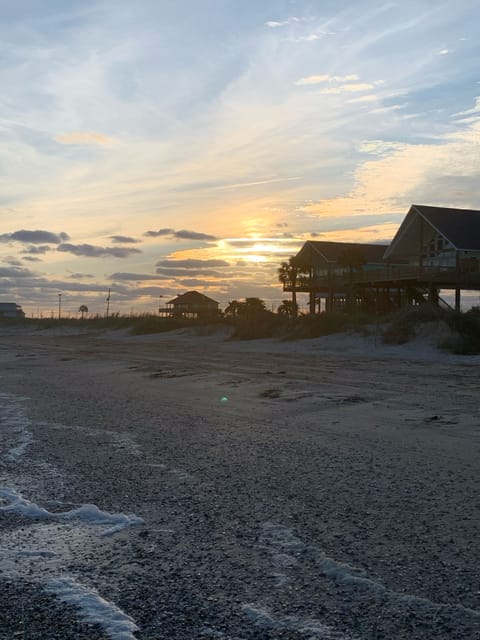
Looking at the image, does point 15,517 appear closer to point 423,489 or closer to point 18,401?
point 423,489

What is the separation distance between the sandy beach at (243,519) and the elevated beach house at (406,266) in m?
24.0

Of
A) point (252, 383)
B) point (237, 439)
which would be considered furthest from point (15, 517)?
point (252, 383)

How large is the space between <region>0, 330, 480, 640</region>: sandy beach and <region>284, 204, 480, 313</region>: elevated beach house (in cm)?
2401

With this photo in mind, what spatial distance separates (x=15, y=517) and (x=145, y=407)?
17.3ft

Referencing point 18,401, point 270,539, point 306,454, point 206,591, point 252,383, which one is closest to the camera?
point 206,591

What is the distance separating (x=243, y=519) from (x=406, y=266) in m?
32.8

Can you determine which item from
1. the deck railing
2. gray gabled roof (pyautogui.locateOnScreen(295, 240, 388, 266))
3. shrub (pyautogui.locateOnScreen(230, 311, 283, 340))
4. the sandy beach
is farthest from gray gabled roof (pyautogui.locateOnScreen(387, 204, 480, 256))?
the sandy beach

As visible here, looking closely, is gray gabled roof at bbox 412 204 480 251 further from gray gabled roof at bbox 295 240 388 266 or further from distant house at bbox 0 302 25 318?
distant house at bbox 0 302 25 318

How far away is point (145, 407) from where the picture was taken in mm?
10133

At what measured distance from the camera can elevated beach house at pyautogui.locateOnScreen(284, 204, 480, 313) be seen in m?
33.1

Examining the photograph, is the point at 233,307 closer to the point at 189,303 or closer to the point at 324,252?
the point at 324,252

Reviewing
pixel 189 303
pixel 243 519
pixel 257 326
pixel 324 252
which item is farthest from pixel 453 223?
pixel 189 303

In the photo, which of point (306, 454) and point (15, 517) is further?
point (306, 454)

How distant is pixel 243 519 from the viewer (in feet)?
15.2
